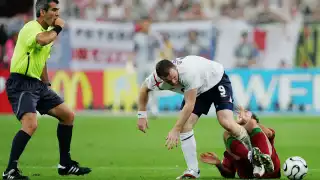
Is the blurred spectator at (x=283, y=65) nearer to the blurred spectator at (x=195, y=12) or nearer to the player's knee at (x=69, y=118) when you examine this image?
the blurred spectator at (x=195, y=12)

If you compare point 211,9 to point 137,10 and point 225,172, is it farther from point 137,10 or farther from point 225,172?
point 225,172

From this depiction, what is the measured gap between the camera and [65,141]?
11648 mm

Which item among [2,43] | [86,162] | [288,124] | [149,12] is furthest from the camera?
[149,12]

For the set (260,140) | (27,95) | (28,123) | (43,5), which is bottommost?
(260,140)

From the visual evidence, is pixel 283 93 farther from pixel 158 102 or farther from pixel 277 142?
pixel 277 142

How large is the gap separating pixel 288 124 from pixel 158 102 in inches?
222

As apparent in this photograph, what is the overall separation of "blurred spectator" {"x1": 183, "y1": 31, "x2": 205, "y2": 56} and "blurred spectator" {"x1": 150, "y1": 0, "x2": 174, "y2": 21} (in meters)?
2.54

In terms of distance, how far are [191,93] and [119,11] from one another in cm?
2238

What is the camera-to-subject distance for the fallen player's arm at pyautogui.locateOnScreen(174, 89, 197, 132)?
10617mm

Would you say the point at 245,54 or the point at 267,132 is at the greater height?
the point at 267,132

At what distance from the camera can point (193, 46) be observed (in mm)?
29891

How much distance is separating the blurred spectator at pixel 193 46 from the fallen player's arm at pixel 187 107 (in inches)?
752

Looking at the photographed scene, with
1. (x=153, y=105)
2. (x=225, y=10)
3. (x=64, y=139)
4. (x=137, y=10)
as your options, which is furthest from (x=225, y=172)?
(x=225, y=10)

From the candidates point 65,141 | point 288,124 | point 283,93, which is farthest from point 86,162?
point 283,93
